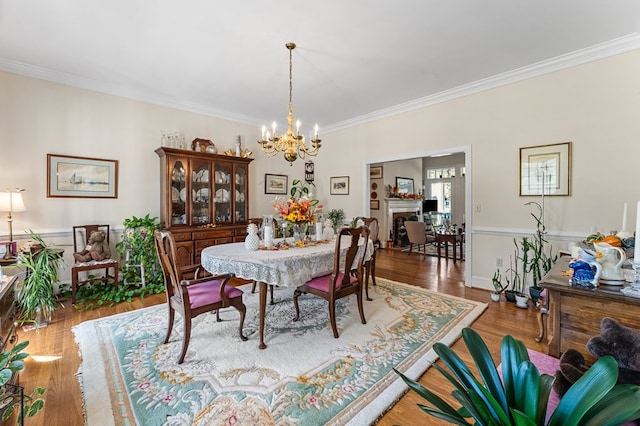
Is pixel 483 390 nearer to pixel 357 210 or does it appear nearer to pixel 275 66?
pixel 275 66

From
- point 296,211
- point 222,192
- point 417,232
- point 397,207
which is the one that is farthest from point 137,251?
point 397,207

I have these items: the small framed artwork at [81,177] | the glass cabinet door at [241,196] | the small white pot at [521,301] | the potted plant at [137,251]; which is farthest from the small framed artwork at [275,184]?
the small white pot at [521,301]

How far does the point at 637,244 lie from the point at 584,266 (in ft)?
0.75

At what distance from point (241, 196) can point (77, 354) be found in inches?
118

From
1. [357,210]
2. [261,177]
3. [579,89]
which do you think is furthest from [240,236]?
[579,89]

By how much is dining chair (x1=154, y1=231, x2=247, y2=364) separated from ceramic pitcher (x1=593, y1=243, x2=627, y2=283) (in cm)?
238

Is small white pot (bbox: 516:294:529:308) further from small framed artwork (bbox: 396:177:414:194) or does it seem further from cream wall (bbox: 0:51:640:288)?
small framed artwork (bbox: 396:177:414:194)

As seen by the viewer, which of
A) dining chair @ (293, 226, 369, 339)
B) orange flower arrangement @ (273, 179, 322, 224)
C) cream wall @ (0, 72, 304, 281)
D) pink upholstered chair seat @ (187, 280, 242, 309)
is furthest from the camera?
cream wall @ (0, 72, 304, 281)

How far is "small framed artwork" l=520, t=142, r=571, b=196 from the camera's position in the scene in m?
3.14

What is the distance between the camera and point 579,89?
304 centimetres

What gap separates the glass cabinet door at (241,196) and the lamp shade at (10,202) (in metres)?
2.51

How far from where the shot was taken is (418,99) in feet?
13.9

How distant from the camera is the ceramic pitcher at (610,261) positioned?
1.42 meters

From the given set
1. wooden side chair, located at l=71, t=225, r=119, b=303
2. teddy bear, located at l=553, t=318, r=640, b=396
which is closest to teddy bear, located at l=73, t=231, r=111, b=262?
wooden side chair, located at l=71, t=225, r=119, b=303
